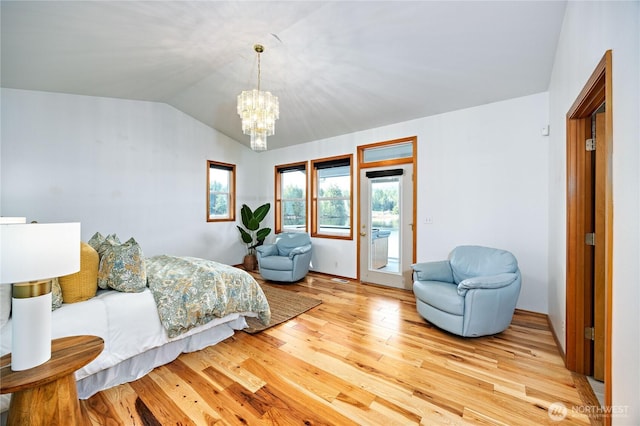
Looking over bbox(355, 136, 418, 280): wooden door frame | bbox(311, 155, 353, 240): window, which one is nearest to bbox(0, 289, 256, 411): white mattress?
bbox(355, 136, 418, 280): wooden door frame

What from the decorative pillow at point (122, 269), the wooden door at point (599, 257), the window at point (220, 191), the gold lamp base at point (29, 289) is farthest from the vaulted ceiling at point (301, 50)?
the gold lamp base at point (29, 289)

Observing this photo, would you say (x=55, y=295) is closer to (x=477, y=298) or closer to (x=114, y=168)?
(x=114, y=168)

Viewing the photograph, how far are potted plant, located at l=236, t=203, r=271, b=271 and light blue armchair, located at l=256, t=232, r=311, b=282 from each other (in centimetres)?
74

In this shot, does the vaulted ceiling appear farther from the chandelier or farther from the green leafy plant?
the green leafy plant

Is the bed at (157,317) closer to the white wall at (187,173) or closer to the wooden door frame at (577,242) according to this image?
the white wall at (187,173)

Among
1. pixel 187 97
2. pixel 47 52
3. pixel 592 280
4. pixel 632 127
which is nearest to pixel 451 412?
pixel 592 280

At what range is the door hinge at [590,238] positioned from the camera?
1.91 meters

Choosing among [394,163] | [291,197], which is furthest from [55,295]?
[291,197]

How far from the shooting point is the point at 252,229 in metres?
5.35

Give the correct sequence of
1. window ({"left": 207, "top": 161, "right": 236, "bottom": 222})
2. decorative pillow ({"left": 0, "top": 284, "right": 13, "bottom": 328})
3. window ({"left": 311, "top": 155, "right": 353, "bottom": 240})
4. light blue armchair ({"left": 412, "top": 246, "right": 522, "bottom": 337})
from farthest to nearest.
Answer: window ({"left": 207, "top": 161, "right": 236, "bottom": 222}), window ({"left": 311, "top": 155, "right": 353, "bottom": 240}), light blue armchair ({"left": 412, "top": 246, "right": 522, "bottom": 337}), decorative pillow ({"left": 0, "top": 284, "right": 13, "bottom": 328})

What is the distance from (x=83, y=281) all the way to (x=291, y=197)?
4.07 m

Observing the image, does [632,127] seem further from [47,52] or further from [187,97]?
[187,97]

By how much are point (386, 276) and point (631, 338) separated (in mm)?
3205

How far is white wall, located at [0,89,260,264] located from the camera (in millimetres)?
3215
